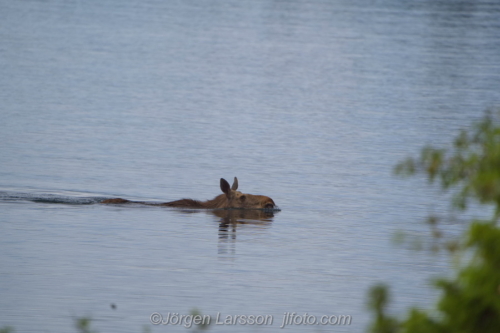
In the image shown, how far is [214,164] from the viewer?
22.1 m

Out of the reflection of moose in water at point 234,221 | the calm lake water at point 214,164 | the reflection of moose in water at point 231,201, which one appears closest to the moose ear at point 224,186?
the reflection of moose in water at point 231,201

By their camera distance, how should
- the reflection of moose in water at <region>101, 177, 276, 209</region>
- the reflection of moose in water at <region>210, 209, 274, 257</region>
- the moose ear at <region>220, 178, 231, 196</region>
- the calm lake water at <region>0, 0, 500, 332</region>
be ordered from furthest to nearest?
the reflection of moose in water at <region>101, 177, 276, 209</region> < the moose ear at <region>220, 178, 231, 196</region> < the reflection of moose in water at <region>210, 209, 274, 257</region> < the calm lake water at <region>0, 0, 500, 332</region>

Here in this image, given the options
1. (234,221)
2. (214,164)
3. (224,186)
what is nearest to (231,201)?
(224,186)

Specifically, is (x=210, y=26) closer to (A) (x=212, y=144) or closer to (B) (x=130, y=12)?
(B) (x=130, y=12)

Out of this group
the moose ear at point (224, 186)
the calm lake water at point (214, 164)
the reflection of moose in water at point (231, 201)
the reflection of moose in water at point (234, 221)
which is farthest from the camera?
the reflection of moose in water at point (231, 201)

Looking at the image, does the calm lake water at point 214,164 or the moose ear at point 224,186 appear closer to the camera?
the calm lake water at point 214,164

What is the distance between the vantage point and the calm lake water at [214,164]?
12062mm

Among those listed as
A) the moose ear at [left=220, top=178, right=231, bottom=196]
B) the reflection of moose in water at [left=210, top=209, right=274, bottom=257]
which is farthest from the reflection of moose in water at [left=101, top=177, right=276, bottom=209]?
the reflection of moose in water at [left=210, top=209, right=274, bottom=257]

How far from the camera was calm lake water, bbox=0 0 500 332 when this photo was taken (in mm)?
12062

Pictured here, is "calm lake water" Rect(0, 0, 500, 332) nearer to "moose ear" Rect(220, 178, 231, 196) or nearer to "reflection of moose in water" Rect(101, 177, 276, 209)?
"reflection of moose in water" Rect(101, 177, 276, 209)

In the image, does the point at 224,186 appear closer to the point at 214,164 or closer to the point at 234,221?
the point at 234,221

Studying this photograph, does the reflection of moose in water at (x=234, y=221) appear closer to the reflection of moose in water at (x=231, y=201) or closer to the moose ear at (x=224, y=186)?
the reflection of moose in water at (x=231, y=201)

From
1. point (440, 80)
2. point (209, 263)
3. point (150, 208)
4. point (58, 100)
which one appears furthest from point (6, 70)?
point (209, 263)

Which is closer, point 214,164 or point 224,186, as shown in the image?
point 224,186
